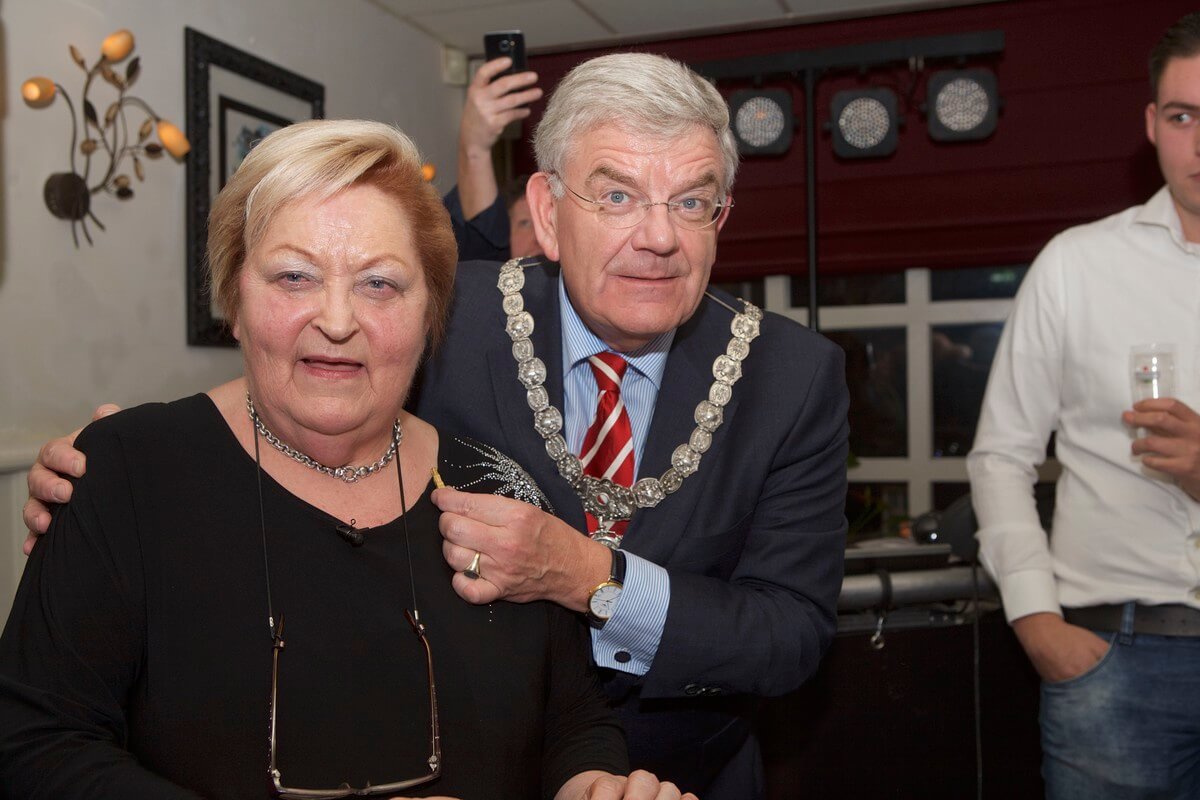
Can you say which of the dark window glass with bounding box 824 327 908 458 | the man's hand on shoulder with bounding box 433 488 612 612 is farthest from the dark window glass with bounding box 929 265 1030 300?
the man's hand on shoulder with bounding box 433 488 612 612

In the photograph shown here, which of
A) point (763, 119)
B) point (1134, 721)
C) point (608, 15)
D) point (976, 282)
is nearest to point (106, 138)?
point (608, 15)

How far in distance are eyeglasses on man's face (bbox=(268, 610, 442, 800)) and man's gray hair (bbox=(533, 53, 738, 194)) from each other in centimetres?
73

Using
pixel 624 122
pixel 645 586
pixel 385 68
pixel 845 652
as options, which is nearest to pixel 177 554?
pixel 645 586

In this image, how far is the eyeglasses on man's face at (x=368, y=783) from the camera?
44.5 inches

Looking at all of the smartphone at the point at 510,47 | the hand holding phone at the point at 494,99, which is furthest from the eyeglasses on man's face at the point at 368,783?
the smartphone at the point at 510,47

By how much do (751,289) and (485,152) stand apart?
9.66ft

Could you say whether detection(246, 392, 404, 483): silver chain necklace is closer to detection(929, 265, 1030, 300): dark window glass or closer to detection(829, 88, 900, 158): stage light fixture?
detection(829, 88, 900, 158): stage light fixture

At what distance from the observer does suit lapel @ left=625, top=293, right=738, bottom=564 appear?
62.2 inches

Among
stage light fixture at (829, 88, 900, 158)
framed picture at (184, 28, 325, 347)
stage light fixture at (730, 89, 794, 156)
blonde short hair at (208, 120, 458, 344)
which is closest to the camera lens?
blonde short hair at (208, 120, 458, 344)

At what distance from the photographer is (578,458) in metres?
1.63

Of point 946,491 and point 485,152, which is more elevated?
point 485,152

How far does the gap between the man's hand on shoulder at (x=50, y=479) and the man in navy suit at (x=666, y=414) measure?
42cm

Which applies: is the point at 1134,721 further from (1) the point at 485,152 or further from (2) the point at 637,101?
(1) the point at 485,152

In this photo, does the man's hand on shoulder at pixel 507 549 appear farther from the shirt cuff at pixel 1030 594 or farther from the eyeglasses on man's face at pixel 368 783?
the shirt cuff at pixel 1030 594
